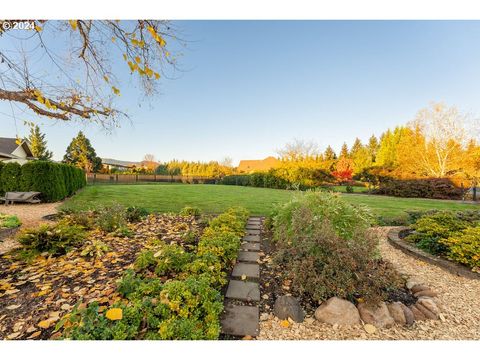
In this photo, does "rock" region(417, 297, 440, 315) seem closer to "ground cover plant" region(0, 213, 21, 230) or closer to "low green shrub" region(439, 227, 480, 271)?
"low green shrub" region(439, 227, 480, 271)

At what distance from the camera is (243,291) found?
215 cm

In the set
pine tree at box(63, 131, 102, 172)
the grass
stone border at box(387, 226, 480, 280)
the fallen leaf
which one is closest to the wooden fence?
pine tree at box(63, 131, 102, 172)

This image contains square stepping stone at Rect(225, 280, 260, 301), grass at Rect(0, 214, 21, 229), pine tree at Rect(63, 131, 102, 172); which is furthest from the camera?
pine tree at Rect(63, 131, 102, 172)

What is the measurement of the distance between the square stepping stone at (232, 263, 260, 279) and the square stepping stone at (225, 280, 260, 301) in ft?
0.49

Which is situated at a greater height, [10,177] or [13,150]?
[13,150]

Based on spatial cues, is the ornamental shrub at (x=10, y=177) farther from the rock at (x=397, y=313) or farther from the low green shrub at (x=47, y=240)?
the rock at (x=397, y=313)

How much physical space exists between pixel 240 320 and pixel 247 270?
878 millimetres

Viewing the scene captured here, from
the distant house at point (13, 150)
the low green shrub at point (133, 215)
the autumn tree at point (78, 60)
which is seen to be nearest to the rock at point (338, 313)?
the autumn tree at point (78, 60)

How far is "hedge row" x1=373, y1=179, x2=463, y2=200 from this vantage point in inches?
539

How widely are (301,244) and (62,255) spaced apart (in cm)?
323

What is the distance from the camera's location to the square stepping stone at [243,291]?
2051mm

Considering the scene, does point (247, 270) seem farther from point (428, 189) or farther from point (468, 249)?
point (428, 189)

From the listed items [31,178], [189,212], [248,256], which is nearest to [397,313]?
[248,256]

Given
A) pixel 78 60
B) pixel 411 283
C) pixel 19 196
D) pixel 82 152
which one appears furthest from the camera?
pixel 82 152
